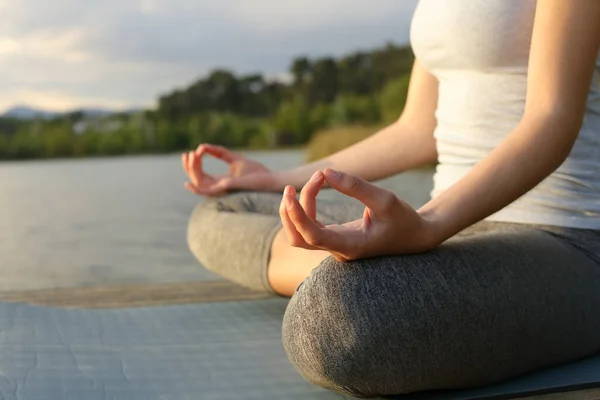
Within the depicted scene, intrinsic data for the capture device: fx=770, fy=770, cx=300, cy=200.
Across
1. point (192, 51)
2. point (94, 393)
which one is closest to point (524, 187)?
point (94, 393)

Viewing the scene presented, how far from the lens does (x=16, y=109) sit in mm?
13633

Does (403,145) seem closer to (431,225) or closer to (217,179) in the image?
(217,179)

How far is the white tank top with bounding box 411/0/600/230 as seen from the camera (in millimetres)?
1218

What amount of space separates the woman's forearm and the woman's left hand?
0.68m

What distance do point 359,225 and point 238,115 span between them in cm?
1540

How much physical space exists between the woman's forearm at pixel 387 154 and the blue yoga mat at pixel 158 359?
0.35 metres

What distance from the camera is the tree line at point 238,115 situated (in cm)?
1408

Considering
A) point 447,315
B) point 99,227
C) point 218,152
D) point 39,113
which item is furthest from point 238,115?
point 447,315

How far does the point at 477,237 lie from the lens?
42.8 inches

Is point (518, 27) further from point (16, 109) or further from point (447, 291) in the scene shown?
point (16, 109)

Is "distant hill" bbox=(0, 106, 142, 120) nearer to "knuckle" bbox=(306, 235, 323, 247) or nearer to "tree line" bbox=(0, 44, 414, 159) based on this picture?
"tree line" bbox=(0, 44, 414, 159)

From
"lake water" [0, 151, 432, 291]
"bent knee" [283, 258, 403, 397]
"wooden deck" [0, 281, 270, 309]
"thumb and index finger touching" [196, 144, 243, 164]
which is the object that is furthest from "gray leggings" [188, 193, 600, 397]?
"lake water" [0, 151, 432, 291]

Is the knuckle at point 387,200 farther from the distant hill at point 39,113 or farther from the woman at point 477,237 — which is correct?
the distant hill at point 39,113

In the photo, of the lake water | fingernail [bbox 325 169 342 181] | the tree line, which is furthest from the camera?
the tree line
